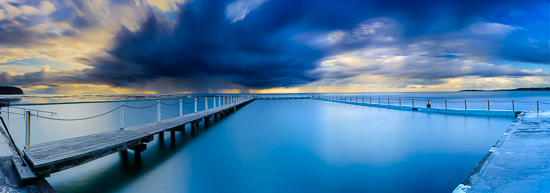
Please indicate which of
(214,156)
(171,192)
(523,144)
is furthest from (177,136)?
(523,144)

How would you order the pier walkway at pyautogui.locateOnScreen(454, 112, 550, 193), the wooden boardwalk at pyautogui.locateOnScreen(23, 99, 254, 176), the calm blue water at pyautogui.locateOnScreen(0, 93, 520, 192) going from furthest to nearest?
the calm blue water at pyautogui.locateOnScreen(0, 93, 520, 192)
the wooden boardwalk at pyautogui.locateOnScreen(23, 99, 254, 176)
the pier walkway at pyautogui.locateOnScreen(454, 112, 550, 193)

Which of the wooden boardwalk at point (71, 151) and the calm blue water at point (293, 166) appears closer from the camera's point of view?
the wooden boardwalk at point (71, 151)

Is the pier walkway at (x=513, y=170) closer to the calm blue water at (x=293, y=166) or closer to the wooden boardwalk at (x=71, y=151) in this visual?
the calm blue water at (x=293, y=166)

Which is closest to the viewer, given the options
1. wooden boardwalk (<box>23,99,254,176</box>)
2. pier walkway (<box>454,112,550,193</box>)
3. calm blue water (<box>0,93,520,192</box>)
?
pier walkway (<box>454,112,550,193</box>)

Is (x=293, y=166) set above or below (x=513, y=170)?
below

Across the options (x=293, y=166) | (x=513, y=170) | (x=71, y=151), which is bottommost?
(x=293, y=166)

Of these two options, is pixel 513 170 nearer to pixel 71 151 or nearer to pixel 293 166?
pixel 293 166

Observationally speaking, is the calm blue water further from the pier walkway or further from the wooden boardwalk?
the pier walkway

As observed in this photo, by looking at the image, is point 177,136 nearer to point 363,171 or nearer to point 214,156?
point 214,156

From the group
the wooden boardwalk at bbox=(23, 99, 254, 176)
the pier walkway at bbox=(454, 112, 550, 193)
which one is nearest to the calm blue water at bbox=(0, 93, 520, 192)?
the wooden boardwalk at bbox=(23, 99, 254, 176)

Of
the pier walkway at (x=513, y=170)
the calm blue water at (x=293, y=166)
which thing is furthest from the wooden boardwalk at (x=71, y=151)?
the pier walkway at (x=513, y=170)

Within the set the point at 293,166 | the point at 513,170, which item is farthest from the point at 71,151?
the point at 513,170

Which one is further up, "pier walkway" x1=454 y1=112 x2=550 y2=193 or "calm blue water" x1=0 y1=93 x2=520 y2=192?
"pier walkway" x1=454 y1=112 x2=550 y2=193

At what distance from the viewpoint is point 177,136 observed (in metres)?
11.9
